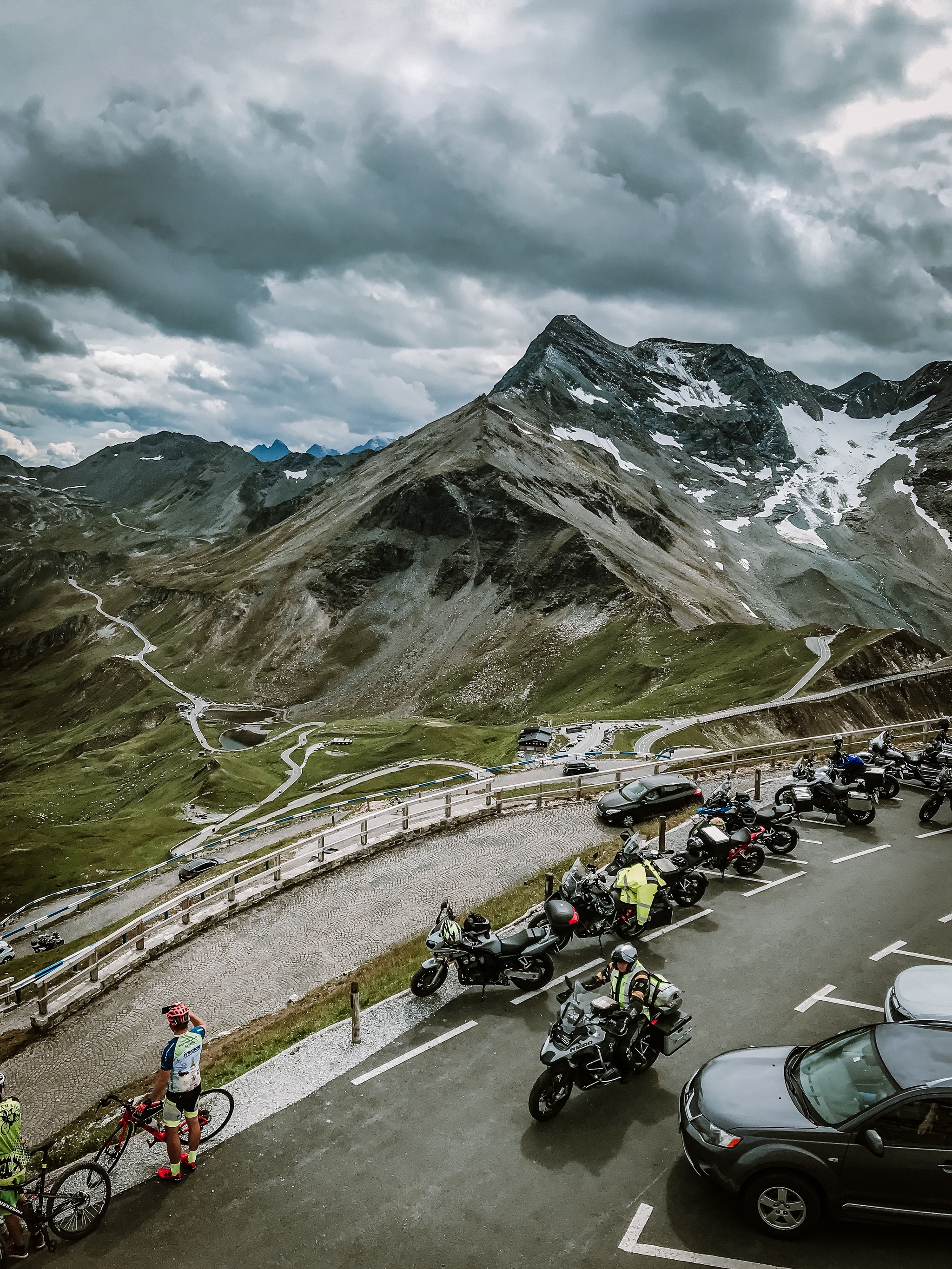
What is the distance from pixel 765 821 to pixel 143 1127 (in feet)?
57.2

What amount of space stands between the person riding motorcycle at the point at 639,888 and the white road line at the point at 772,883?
4.46 meters

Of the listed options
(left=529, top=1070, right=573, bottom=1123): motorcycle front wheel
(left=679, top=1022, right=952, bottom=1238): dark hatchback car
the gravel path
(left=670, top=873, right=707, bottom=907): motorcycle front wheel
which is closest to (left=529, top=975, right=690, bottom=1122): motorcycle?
(left=529, top=1070, right=573, bottom=1123): motorcycle front wheel

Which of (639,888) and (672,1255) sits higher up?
(639,888)

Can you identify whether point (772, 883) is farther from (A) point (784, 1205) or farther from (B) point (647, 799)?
(A) point (784, 1205)

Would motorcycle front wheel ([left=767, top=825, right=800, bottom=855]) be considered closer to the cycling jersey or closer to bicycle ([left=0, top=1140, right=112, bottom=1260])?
the cycling jersey

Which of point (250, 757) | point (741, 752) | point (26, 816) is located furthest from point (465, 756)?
point (26, 816)

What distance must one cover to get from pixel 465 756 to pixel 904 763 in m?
50.5

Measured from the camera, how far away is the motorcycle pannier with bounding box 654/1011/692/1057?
11106 mm

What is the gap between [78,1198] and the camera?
8.88 m

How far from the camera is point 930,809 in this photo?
23219 millimetres

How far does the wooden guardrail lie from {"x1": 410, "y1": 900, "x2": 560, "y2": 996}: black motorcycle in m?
9.99

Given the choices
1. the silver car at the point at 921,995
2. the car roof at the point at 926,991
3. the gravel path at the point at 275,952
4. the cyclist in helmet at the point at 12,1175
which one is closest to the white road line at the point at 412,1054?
the cyclist in helmet at the point at 12,1175

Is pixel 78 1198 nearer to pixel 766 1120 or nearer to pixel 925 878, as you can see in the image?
pixel 766 1120

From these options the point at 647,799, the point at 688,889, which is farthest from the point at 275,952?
the point at 647,799
